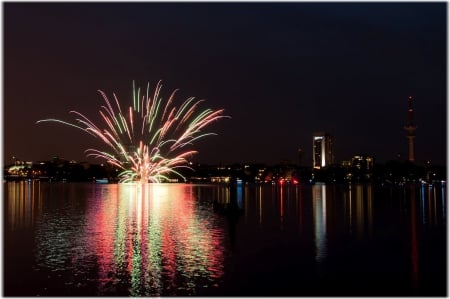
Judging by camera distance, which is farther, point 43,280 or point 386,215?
point 386,215

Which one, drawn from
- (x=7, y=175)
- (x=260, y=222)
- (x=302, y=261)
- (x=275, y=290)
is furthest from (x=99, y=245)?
(x=7, y=175)

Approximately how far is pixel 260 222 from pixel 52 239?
47.5 ft

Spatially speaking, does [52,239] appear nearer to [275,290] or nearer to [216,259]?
[216,259]

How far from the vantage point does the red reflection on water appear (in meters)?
18.2

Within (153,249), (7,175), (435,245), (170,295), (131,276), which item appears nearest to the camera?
(170,295)

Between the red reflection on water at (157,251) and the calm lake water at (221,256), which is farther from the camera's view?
the red reflection on water at (157,251)

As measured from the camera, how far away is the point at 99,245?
25641mm

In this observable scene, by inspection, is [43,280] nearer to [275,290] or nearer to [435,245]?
[275,290]

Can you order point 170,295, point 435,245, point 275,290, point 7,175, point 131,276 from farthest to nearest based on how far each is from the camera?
1. point 7,175
2. point 435,245
3. point 131,276
4. point 275,290
5. point 170,295

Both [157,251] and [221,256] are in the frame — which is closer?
[221,256]

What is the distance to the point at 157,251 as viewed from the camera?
2389 cm

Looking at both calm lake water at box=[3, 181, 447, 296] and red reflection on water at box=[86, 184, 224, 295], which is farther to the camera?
red reflection on water at box=[86, 184, 224, 295]

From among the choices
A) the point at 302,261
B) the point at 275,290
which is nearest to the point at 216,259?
the point at 302,261

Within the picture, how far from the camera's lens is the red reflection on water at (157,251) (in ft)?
59.8
